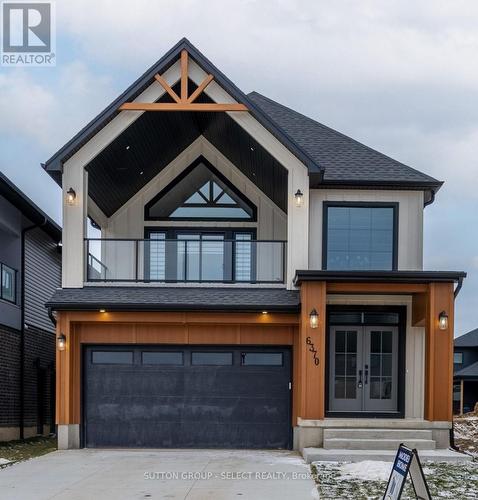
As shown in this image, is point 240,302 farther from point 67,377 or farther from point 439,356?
point 439,356

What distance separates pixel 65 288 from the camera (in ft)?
48.0

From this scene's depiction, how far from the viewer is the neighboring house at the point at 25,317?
17.5 m

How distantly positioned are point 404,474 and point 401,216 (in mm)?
9041

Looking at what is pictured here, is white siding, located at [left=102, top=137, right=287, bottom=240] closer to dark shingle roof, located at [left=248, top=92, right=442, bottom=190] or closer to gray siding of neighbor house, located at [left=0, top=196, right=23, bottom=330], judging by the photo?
dark shingle roof, located at [left=248, top=92, right=442, bottom=190]

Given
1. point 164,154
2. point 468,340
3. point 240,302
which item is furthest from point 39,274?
point 468,340

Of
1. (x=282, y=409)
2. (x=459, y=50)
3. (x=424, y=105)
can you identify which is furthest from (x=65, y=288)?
(x=424, y=105)

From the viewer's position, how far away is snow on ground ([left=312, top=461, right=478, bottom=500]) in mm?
8977

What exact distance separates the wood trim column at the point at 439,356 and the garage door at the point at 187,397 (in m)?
2.91

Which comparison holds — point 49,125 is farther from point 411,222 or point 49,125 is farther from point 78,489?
point 78,489

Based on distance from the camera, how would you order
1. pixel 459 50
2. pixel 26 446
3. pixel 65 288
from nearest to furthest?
pixel 65 288 < pixel 26 446 < pixel 459 50

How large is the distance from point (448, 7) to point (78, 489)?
56.8ft

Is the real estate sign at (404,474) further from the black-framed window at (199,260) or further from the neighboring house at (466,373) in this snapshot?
the neighboring house at (466,373)

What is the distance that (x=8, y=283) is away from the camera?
17.9 meters

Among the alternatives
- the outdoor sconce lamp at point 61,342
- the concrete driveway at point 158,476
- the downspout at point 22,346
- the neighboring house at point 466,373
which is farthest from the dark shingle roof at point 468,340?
the outdoor sconce lamp at point 61,342
